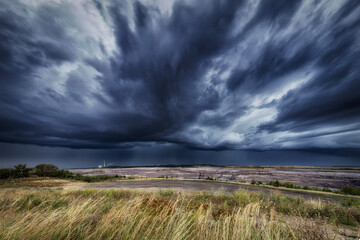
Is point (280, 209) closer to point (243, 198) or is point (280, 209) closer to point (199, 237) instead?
point (243, 198)

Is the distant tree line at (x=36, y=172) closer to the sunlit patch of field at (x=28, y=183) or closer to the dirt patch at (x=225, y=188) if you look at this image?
the sunlit patch of field at (x=28, y=183)

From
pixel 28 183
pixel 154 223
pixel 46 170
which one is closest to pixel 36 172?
pixel 46 170

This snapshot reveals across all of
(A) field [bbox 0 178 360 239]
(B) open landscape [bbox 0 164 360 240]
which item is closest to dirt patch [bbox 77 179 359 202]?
(B) open landscape [bbox 0 164 360 240]

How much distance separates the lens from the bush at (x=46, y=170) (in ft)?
115

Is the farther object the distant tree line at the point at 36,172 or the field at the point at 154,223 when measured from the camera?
the distant tree line at the point at 36,172

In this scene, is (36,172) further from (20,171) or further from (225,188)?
(225,188)

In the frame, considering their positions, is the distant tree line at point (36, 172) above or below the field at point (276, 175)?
above

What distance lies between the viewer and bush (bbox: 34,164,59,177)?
35.0 meters

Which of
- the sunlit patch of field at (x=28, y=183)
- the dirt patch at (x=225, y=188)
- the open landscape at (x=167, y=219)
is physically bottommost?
the dirt patch at (x=225, y=188)

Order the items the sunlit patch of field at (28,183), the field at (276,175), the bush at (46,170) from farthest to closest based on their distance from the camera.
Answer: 1. the bush at (46,170)
2. the field at (276,175)
3. the sunlit patch of field at (28,183)

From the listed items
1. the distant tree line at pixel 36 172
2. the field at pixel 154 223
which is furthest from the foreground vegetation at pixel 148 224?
the distant tree line at pixel 36 172

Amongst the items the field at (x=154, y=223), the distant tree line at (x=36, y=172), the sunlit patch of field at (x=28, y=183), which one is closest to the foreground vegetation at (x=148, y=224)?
the field at (x=154, y=223)

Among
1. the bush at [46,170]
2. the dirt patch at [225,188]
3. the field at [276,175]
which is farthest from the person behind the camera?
the bush at [46,170]

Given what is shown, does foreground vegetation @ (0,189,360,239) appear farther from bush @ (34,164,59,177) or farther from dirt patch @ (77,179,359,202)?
bush @ (34,164,59,177)
